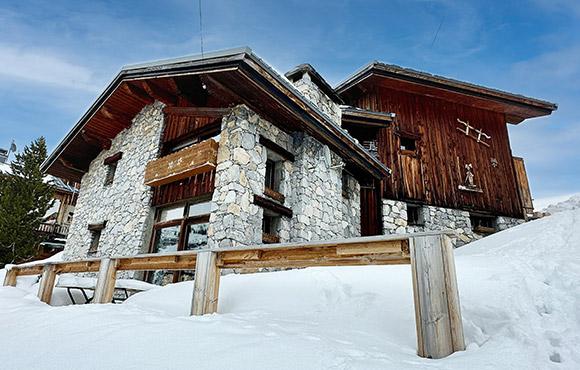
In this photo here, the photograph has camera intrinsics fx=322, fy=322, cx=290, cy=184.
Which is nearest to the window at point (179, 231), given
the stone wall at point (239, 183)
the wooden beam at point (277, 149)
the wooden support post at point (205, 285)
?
the stone wall at point (239, 183)

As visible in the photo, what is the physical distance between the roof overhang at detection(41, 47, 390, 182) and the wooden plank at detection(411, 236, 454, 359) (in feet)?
15.3

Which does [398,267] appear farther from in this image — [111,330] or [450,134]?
[450,134]

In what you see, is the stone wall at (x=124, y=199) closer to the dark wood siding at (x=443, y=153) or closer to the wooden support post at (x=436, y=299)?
the wooden support post at (x=436, y=299)

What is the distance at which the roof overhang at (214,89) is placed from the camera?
20.0ft

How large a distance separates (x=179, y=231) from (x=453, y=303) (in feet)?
22.0

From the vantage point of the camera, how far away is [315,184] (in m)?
8.16

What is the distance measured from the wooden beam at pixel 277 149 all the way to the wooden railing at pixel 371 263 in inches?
150

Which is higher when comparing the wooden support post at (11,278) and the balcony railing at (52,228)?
the balcony railing at (52,228)

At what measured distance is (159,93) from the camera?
28.6ft

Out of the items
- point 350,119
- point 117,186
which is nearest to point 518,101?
point 350,119

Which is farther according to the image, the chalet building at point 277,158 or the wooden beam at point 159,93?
the wooden beam at point 159,93

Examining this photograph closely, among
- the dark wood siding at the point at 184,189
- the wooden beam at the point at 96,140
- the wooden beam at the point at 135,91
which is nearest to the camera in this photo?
the dark wood siding at the point at 184,189

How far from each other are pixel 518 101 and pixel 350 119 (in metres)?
8.18

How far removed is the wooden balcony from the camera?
6.84 meters
